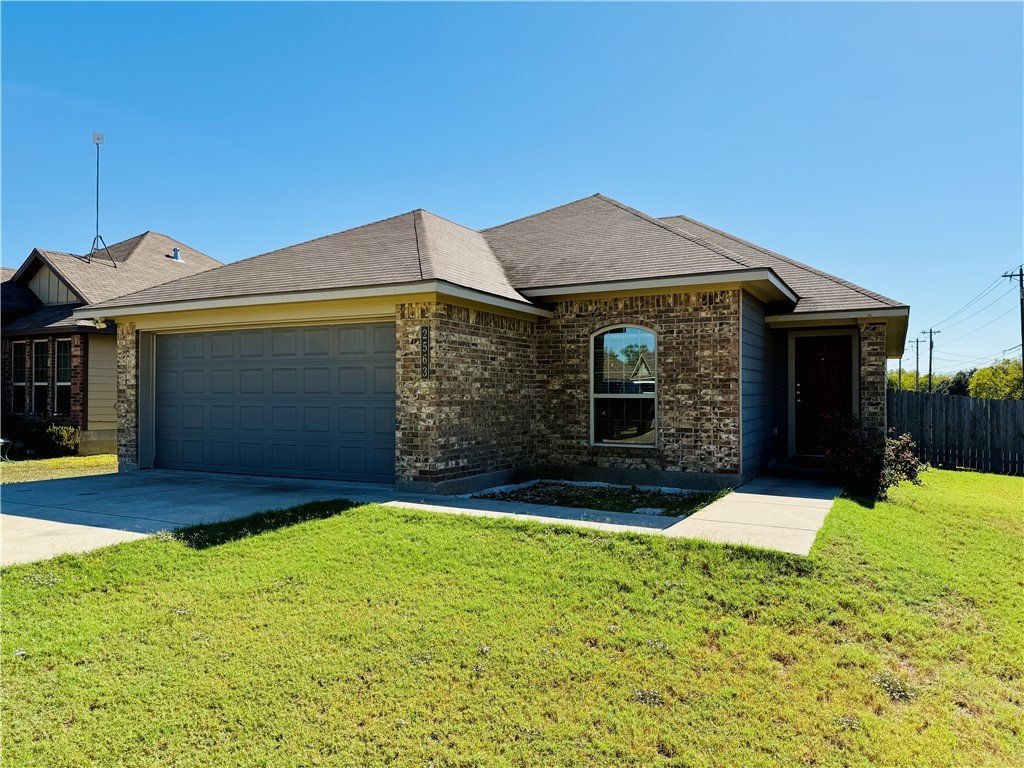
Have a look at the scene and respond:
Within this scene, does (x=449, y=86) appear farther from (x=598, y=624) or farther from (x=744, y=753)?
(x=744, y=753)

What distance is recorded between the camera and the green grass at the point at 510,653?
3443mm

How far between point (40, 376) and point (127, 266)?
4.47 metres

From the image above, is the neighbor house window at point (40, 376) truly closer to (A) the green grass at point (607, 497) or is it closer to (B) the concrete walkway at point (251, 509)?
(B) the concrete walkway at point (251, 509)

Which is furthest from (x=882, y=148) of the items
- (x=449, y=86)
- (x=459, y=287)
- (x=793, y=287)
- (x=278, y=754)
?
(x=278, y=754)

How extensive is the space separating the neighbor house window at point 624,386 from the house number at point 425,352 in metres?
3.20

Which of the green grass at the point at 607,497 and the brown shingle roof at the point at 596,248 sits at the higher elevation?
the brown shingle roof at the point at 596,248

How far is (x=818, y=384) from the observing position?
46.0 feet

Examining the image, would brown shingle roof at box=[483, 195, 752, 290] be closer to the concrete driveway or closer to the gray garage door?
the gray garage door

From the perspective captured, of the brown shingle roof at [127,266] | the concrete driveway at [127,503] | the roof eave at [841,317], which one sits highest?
the brown shingle roof at [127,266]

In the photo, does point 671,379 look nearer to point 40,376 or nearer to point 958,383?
point 40,376

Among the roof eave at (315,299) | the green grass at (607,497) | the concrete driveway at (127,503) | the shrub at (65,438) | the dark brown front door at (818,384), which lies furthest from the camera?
the shrub at (65,438)

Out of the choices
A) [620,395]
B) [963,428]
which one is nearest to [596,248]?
[620,395]

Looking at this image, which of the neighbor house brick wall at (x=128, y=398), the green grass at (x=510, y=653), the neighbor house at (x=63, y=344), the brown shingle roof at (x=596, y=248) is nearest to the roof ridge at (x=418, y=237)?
the brown shingle roof at (x=596, y=248)

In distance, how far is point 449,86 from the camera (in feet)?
44.6
